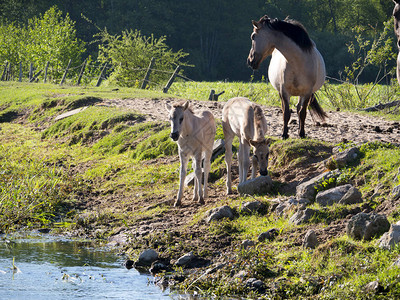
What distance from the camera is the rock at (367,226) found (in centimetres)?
713

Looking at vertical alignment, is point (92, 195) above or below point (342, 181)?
below

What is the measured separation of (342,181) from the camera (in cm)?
926

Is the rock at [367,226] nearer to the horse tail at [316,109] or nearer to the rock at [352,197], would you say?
the rock at [352,197]

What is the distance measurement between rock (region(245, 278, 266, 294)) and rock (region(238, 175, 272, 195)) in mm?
3131

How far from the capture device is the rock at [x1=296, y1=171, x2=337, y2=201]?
9.09 meters

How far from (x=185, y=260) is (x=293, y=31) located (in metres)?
5.67

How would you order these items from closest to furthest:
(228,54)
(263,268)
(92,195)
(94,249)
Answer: (263,268) → (94,249) → (92,195) → (228,54)

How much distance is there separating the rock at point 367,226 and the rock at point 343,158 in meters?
2.60

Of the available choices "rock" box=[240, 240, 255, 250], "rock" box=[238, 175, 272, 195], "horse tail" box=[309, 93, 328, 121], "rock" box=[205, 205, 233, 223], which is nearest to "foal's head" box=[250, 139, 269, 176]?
"rock" box=[238, 175, 272, 195]

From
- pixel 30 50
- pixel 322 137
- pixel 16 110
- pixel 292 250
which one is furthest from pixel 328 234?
pixel 30 50

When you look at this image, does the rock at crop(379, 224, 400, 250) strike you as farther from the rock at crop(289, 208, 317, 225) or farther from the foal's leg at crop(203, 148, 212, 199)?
the foal's leg at crop(203, 148, 212, 199)

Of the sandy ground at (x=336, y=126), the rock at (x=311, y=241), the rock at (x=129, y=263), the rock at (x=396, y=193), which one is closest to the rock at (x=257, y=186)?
the sandy ground at (x=336, y=126)

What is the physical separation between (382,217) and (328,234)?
729mm

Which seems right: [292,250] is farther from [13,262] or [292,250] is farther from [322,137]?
[322,137]
